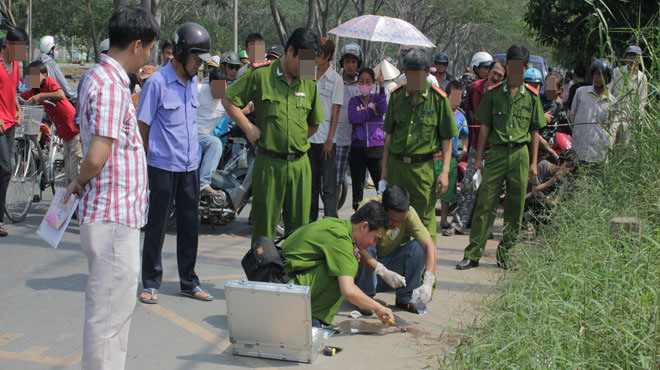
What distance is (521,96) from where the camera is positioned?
21.2ft

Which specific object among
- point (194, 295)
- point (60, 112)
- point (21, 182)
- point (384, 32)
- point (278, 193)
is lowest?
point (194, 295)

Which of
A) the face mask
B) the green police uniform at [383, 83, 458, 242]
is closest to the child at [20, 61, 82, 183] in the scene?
the face mask

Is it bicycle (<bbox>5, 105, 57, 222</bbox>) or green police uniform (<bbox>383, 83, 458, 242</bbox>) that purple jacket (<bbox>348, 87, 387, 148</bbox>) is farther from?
bicycle (<bbox>5, 105, 57, 222</bbox>)

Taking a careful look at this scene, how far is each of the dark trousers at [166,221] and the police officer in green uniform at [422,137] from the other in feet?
5.73

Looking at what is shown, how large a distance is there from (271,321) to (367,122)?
13.0 ft

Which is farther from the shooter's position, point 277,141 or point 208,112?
point 208,112

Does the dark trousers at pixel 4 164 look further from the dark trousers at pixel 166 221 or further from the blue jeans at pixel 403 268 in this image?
the blue jeans at pixel 403 268

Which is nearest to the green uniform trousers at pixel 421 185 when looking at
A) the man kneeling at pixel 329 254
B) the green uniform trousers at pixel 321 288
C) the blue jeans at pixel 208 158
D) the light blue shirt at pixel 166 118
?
the man kneeling at pixel 329 254

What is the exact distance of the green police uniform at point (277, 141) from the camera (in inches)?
209

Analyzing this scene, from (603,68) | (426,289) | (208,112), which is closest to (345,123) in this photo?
(208,112)

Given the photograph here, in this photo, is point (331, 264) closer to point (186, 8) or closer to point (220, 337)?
point (220, 337)

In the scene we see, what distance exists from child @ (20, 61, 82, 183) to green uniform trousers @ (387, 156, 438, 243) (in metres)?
3.65

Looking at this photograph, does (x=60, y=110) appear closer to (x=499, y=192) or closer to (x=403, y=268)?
(x=403, y=268)

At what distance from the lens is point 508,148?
649 cm
